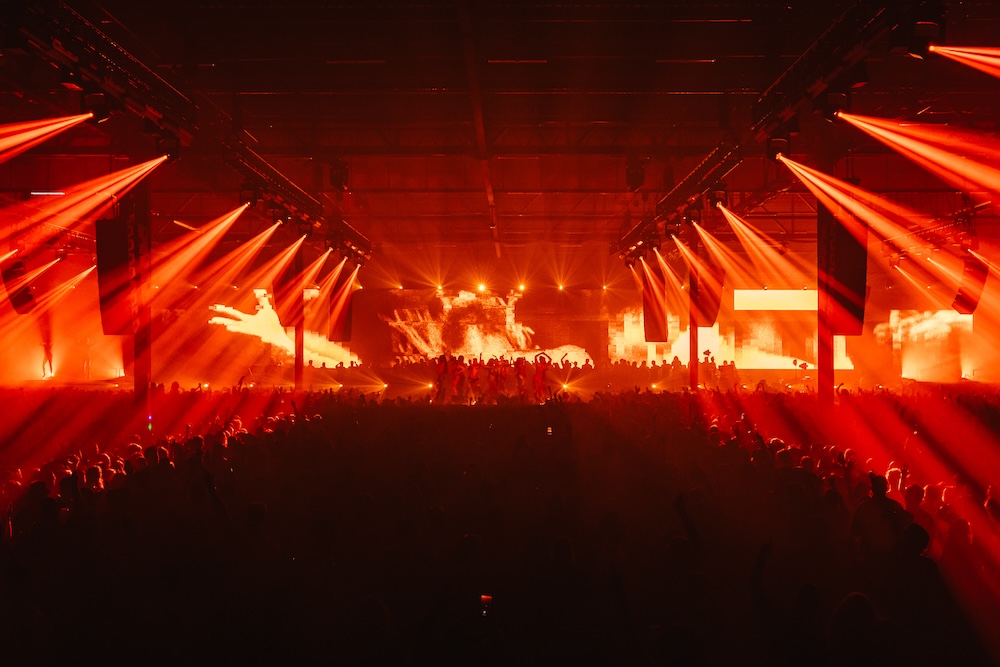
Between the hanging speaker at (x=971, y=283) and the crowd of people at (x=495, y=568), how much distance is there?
11.9 m

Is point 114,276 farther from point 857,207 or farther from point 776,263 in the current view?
point 776,263

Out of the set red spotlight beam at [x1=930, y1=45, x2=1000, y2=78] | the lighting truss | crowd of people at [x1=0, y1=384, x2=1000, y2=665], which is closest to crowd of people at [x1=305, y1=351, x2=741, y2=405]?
the lighting truss

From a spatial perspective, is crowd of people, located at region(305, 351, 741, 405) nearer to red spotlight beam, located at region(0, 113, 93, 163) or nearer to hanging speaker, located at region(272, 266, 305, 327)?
hanging speaker, located at region(272, 266, 305, 327)

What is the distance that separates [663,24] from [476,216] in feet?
31.3

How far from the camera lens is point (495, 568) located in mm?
2686

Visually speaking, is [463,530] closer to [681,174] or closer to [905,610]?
[905,610]

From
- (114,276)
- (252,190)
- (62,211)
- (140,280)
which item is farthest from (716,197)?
(62,211)

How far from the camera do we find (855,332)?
8.27m

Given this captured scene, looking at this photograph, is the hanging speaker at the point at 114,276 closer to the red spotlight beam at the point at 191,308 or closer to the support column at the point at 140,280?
the support column at the point at 140,280

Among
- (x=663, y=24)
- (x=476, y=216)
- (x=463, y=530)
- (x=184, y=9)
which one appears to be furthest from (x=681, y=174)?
(x=463, y=530)

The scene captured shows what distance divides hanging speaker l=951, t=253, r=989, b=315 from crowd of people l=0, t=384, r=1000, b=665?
11.9 meters

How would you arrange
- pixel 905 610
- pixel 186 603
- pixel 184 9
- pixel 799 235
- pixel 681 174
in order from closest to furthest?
pixel 186 603 → pixel 905 610 → pixel 184 9 → pixel 681 174 → pixel 799 235

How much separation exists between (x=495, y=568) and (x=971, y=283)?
50.1ft

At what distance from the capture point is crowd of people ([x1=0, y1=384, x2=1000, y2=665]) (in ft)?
7.00
